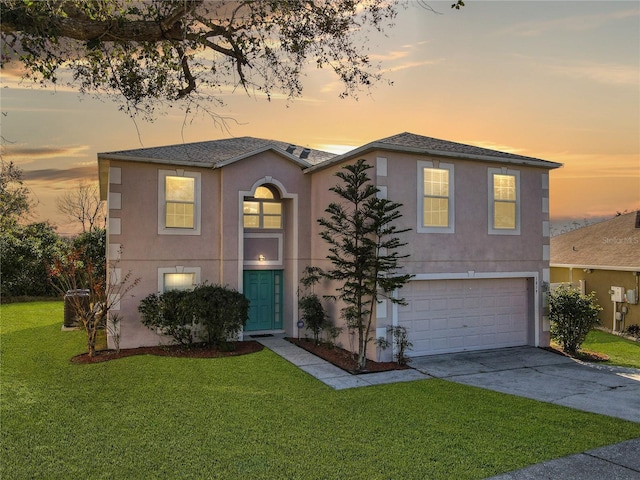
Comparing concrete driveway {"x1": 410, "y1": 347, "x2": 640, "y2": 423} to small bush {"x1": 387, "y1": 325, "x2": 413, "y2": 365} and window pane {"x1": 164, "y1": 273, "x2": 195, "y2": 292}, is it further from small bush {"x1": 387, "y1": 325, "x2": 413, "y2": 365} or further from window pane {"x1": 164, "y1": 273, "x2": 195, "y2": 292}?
window pane {"x1": 164, "y1": 273, "x2": 195, "y2": 292}

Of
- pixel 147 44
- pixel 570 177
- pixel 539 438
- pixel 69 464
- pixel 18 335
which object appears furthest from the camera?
pixel 570 177

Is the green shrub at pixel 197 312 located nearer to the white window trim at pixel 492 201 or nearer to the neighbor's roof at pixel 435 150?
the neighbor's roof at pixel 435 150

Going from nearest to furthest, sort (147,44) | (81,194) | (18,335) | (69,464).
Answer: (69,464)
(147,44)
(18,335)
(81,194)

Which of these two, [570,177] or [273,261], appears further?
[570,177]

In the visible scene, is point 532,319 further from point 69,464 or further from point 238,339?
point 69,464

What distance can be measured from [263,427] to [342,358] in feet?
15.6

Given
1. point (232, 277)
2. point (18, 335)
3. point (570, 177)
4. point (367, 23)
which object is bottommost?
point (18, 335)

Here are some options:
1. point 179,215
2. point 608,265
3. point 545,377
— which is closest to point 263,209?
point 179,215

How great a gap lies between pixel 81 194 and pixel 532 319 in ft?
102

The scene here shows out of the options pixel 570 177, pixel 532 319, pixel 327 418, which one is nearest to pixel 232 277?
pixel 327 418

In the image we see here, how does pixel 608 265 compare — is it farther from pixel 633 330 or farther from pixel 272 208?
pixel 272 208

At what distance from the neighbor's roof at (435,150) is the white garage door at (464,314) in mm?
3287

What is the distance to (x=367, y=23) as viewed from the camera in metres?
7.43

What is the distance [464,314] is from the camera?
11992 mm
